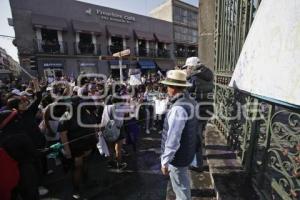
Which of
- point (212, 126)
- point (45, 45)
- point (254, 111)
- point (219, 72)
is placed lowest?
point (212, 126)

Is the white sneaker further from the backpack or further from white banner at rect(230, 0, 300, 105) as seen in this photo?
white banner at rect(230, 0, 300, 105)

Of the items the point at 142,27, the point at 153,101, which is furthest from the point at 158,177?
the point at 142,27

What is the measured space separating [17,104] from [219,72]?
357cm

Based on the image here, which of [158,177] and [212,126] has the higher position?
[212,126]

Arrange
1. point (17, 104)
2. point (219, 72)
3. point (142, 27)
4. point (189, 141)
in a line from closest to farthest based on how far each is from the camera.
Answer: point (189, 141), point (17, 104), point (219, 72), point (142, 27)

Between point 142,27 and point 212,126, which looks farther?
point 142,27

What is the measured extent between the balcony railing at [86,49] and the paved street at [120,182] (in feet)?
61.3

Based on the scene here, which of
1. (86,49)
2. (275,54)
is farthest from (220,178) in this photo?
(86,49)

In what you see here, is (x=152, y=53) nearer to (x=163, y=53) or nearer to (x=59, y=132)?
(x=163, y=53)

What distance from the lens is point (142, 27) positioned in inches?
1088

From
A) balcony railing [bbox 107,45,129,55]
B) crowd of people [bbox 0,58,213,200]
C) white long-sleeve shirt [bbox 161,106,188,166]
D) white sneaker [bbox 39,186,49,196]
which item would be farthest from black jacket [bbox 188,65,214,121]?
balcony railing [bbox 107,45,129,55]

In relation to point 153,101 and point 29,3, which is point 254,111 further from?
point 29,3

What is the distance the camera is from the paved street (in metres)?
3.71

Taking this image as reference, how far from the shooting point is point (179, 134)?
2.36 meters
